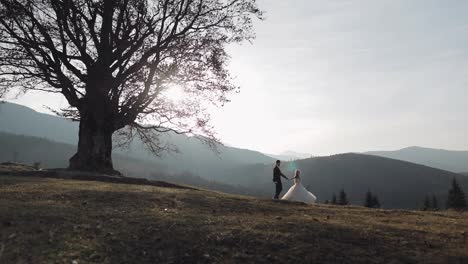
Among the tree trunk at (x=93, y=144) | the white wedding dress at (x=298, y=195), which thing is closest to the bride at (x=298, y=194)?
the white wedding dress at (x=298, y=195)

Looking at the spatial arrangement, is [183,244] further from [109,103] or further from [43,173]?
[109,103]

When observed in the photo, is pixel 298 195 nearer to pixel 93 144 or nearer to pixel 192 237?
pixel 93 144

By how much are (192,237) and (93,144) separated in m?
23.1

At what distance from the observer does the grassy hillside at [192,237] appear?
10.7 meters

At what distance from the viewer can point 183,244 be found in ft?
37.8

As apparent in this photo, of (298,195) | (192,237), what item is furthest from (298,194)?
(192,237)

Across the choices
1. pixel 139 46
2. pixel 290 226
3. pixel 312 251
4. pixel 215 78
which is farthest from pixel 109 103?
pixel 312 251

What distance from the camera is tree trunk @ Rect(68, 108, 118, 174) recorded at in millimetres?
32844

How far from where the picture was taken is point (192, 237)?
12016 millimetres

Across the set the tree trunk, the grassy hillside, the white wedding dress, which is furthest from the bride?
the grassy hillside

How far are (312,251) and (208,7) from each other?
26.7 m

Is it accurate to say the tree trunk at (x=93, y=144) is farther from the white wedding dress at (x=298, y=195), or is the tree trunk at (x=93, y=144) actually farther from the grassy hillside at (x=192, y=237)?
the grassy hillside at (x=192, y=237)

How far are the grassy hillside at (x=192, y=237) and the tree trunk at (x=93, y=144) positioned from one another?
16.6 meters

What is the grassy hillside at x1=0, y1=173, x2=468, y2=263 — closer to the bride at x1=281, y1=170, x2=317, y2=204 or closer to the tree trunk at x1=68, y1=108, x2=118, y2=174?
the bride at x1=281, y1=170, x2=317, y2=204
